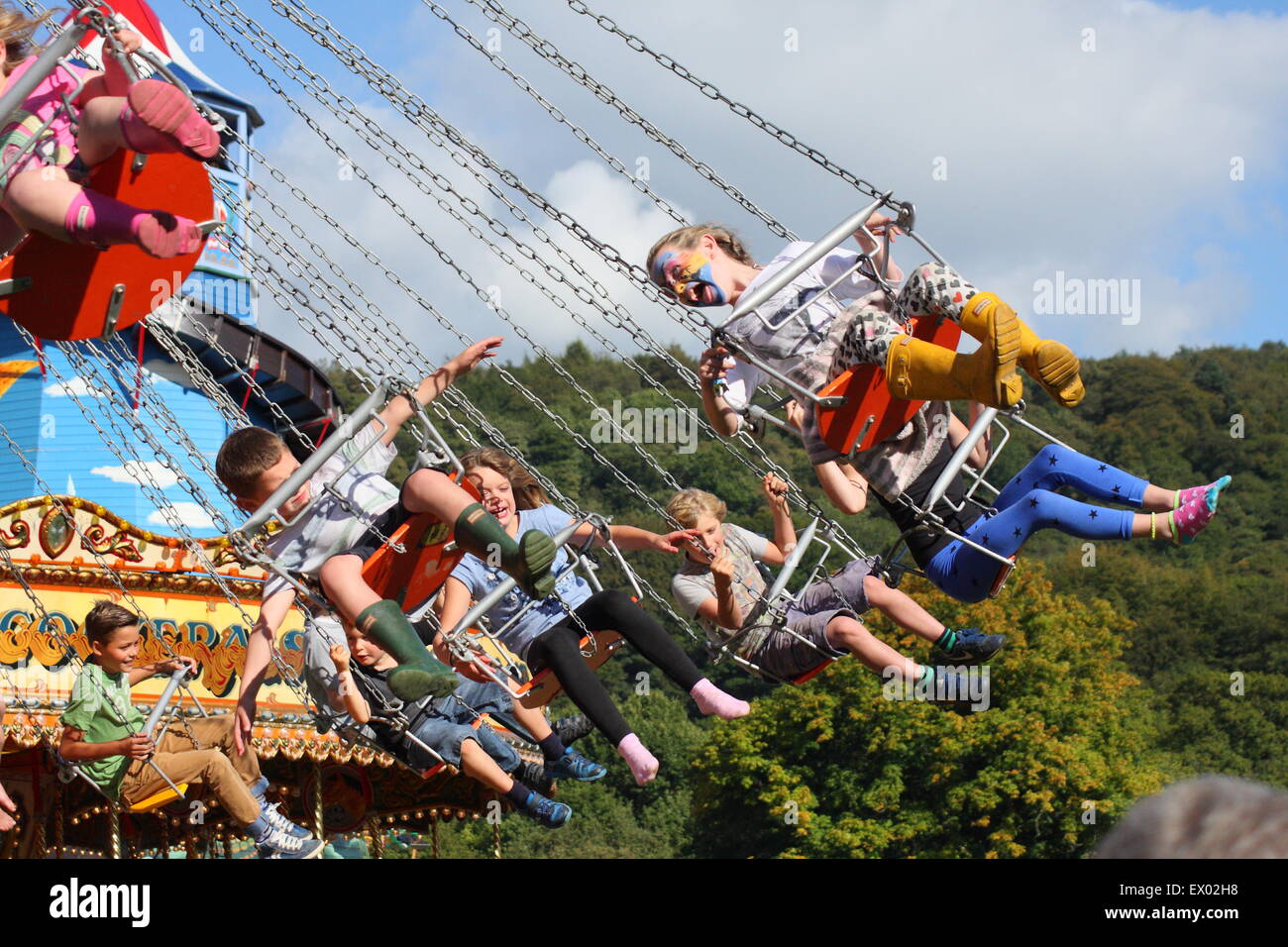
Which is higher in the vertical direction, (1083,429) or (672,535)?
(1083,429)

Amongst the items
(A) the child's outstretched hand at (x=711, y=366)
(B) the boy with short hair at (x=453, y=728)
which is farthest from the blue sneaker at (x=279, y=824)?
(A) the child's outstretched hand at (x=711, y=366)

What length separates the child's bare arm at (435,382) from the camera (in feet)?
19.6

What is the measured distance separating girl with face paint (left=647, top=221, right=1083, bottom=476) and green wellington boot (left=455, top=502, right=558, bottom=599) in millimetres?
1037

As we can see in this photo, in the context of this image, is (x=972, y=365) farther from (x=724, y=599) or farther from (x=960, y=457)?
(x=724, y=599)

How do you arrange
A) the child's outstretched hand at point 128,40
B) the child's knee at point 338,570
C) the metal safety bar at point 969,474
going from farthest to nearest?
the metal safety bar at point 969,474 → the child's knee at point 338,570 → the child's outstretched hand at point 128,40

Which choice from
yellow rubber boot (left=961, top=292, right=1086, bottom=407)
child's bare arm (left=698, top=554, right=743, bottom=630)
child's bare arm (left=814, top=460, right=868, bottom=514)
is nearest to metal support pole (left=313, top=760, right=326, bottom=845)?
child's bare arm (left=698, top=554, right=743, bottom=630)

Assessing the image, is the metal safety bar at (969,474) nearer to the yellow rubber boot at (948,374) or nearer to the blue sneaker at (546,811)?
the yellow rubber boot at (948,374)

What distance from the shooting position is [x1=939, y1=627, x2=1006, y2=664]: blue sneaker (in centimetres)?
685

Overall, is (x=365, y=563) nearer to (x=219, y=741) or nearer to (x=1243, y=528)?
(x=219, y=741)

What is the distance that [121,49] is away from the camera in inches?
191

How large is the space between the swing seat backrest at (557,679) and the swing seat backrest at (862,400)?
1599 mm

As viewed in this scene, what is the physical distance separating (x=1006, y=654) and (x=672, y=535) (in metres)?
21.1
